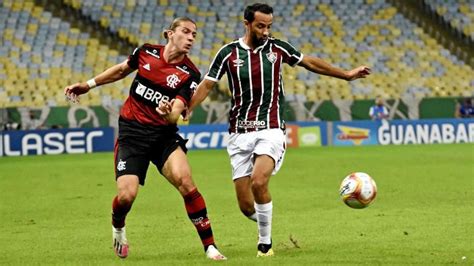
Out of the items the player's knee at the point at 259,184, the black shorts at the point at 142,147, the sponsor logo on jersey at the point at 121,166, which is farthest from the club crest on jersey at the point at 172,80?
the player's knee at the point at 259,184

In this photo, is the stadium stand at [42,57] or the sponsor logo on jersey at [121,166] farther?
the stadium stand at [42,57]

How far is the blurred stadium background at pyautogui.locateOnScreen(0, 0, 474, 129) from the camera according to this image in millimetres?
36781

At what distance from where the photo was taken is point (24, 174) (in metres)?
Answer: 24.1

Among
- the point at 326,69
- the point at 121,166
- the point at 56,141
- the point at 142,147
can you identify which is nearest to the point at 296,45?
the point at 56,141

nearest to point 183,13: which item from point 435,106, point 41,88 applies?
point 41,88

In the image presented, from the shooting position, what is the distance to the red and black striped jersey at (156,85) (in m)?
10.6

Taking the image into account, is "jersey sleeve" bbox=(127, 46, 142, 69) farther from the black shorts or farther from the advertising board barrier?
the advertising board barrier

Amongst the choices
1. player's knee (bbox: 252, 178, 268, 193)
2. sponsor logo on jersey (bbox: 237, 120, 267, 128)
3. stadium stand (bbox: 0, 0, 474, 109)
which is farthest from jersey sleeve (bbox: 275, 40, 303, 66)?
stadium stand (bbox: 0, 0, 474, 109)

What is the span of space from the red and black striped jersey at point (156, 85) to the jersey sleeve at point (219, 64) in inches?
7.3

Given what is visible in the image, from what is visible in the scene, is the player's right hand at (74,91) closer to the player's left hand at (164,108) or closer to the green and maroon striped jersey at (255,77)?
the player's left hand at (164,108)

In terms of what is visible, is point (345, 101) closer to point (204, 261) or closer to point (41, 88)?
point (41, 88)

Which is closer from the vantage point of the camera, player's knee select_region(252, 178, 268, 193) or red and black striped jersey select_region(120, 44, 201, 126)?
player's knee select_region(252, 178, 268, 193)

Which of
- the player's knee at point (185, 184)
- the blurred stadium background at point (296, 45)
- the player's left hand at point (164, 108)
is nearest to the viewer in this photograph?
the player's left hand at point (164, 108)

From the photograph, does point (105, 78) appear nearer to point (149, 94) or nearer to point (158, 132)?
point (149, 94)
